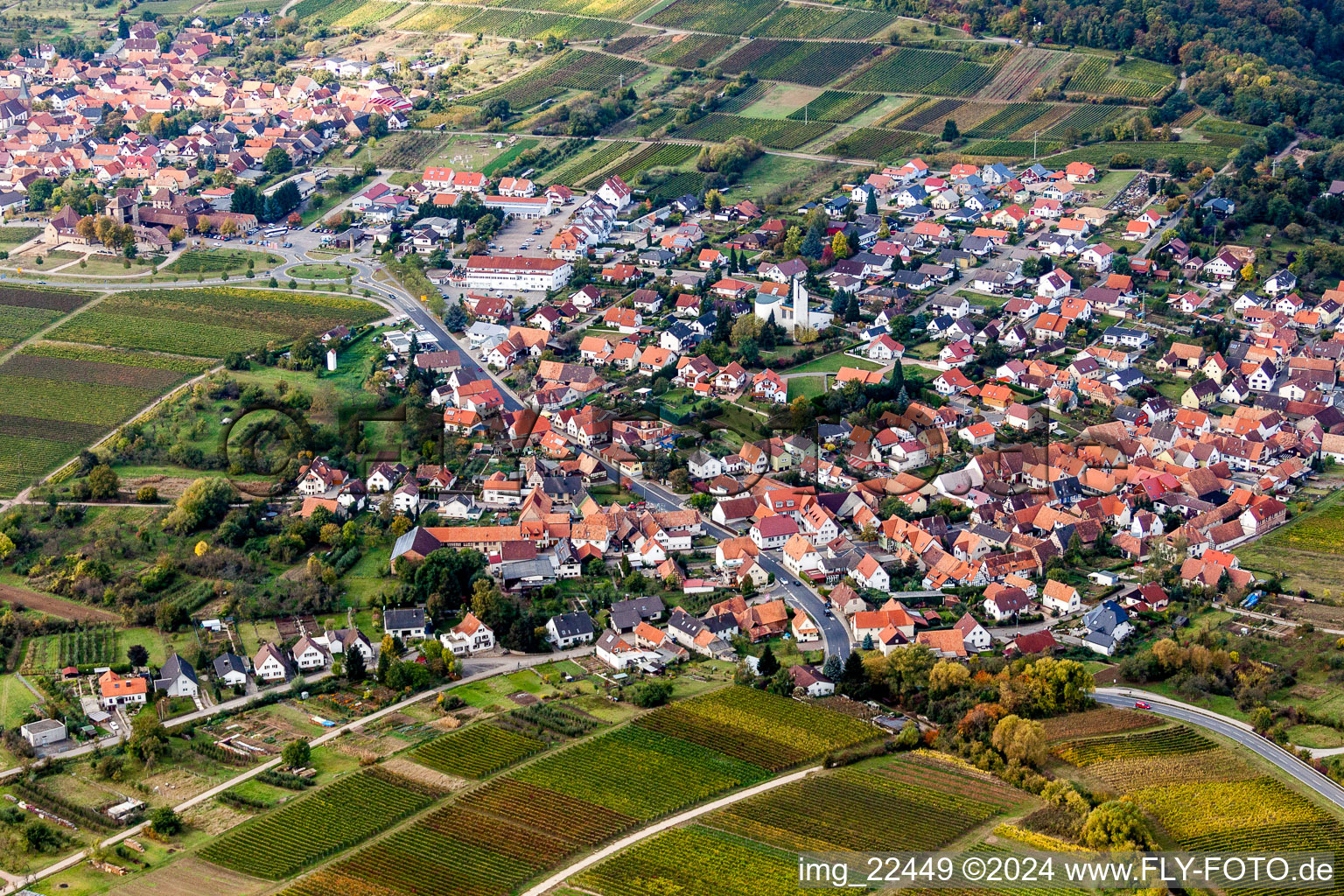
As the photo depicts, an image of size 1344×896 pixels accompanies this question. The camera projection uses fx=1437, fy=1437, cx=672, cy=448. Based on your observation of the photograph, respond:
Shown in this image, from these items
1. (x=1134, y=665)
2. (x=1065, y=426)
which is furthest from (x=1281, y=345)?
(x=1134, y=665)

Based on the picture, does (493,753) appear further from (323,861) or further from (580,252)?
(580,252)

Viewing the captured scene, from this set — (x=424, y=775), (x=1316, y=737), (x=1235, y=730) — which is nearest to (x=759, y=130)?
(x=1235, y=730)

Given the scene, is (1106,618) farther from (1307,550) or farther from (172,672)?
(172,672)

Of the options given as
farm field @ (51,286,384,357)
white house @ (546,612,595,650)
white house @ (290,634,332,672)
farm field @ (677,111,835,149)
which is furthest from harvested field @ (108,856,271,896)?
farm field @ (677,111,835,149)

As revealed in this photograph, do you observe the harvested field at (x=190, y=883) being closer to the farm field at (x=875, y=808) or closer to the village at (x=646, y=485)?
the village at (x=646, y=485)

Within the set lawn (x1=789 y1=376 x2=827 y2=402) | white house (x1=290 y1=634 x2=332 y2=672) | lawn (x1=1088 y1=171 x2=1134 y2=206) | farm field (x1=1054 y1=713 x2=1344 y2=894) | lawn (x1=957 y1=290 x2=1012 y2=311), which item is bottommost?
farm field (x1=1054 y1=713 x2=1344 y2=894)

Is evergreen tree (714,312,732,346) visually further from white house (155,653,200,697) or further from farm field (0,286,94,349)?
farm field (0,286,94,349)
